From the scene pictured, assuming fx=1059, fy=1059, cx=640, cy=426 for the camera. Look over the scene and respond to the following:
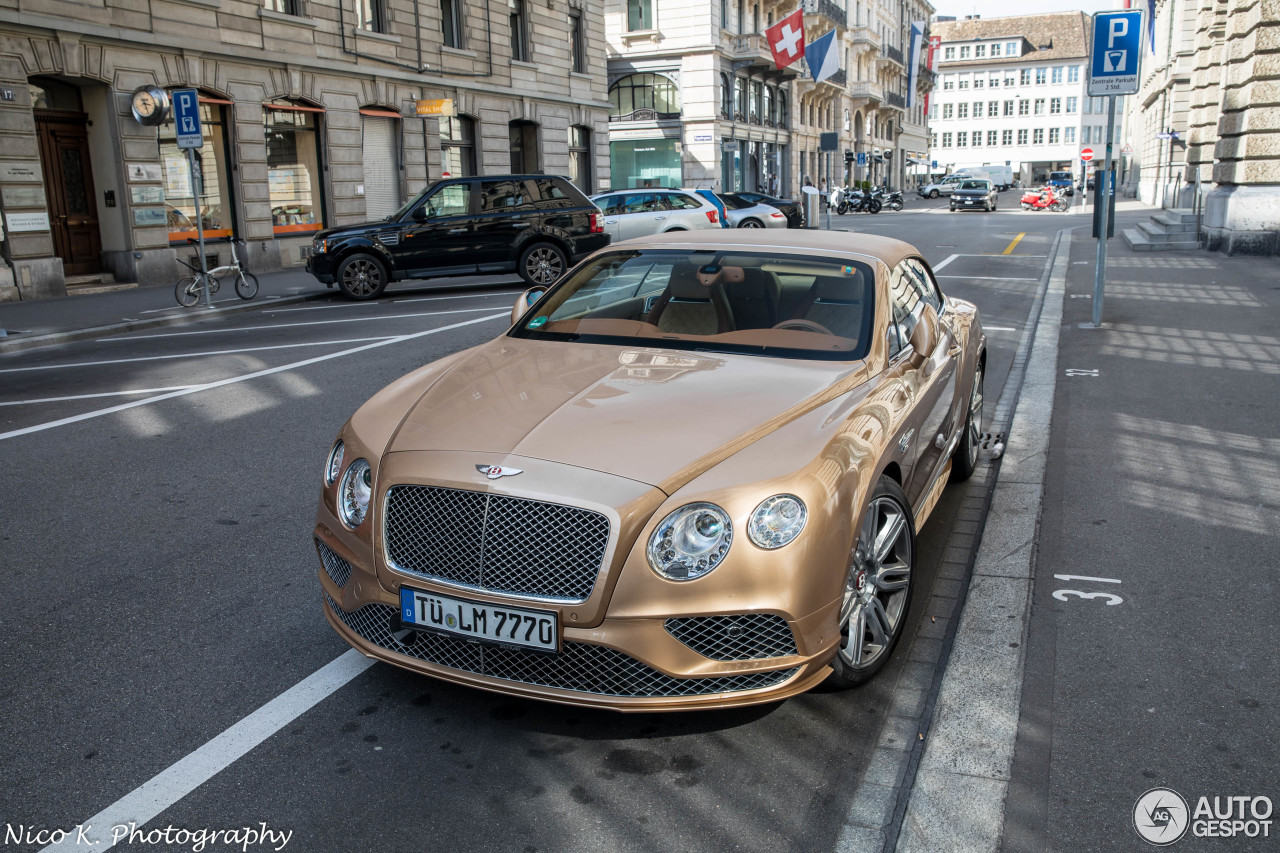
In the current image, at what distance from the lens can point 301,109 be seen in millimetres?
23734

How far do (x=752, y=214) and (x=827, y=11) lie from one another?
41038 mm

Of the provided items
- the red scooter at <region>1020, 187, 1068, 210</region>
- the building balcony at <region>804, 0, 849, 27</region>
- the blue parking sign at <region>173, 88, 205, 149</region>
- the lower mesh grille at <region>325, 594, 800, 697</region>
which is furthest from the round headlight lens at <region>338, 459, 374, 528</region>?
the building balcony at <region>804, 0, 849, 27</region>

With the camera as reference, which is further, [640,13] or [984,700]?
[640,13]

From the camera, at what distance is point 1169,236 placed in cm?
2358

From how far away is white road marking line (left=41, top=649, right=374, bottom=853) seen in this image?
2.92 metres

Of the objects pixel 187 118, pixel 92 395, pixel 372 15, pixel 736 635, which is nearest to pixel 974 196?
pixel 372 15

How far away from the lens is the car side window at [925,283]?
5.31 metres

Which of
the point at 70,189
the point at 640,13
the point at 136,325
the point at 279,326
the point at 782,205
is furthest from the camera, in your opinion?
the point at 640,13

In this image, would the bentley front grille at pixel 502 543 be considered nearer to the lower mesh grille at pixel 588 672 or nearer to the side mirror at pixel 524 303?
the lower mesh grille at pixel 588 672

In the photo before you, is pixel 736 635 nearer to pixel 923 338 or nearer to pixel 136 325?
pixel 923 338

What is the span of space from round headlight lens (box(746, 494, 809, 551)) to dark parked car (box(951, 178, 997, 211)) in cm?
5383

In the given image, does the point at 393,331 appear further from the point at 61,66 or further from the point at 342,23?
the point at 342,23

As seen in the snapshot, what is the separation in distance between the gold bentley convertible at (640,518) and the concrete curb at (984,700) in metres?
0.32

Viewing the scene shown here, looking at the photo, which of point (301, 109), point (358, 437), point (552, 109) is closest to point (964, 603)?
point (358, 437)
